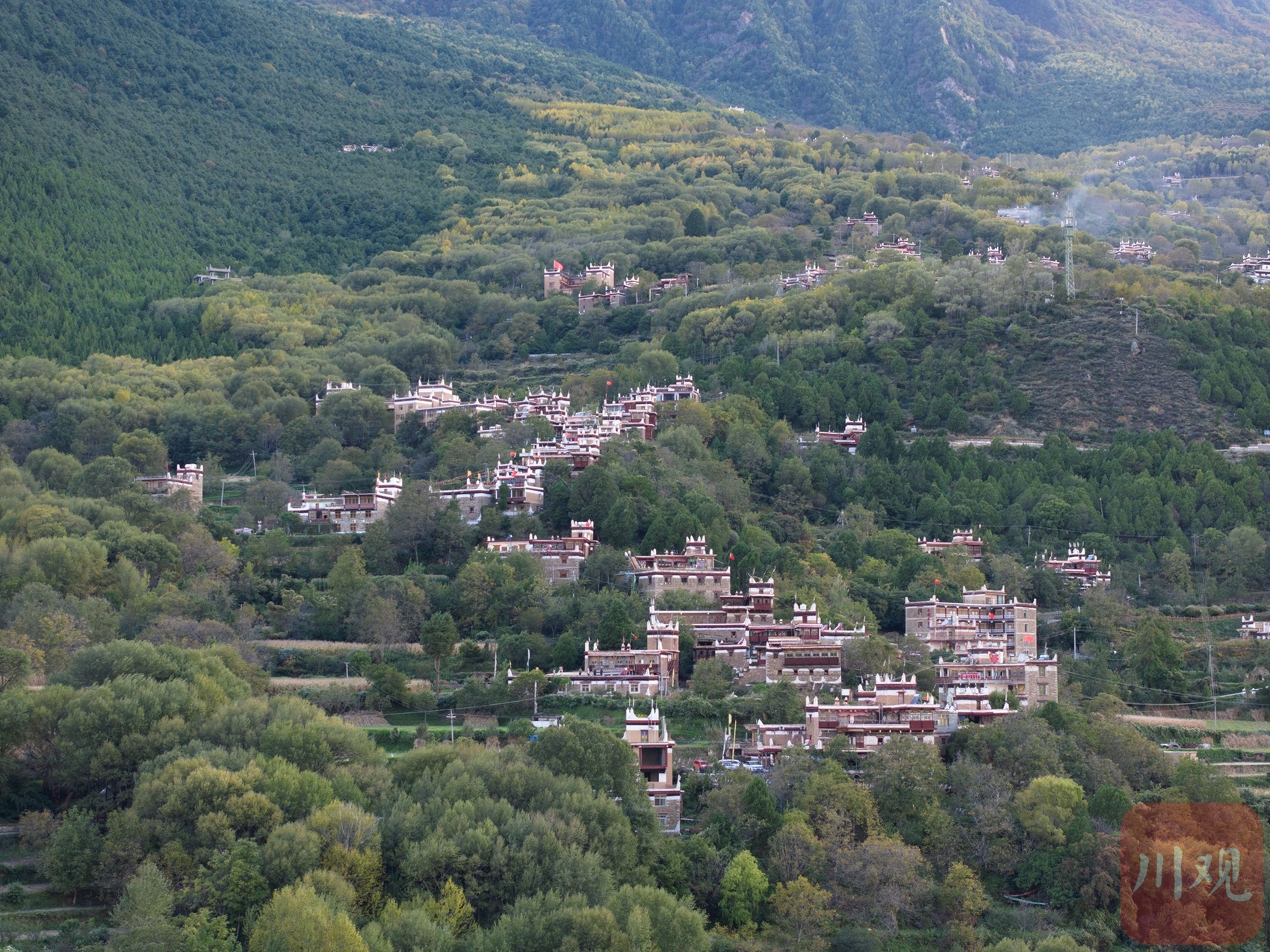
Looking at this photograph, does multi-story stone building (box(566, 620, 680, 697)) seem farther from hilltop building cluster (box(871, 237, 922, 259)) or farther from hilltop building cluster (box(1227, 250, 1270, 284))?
hilltop building cluster (box(1227, 250, 1270, 284))

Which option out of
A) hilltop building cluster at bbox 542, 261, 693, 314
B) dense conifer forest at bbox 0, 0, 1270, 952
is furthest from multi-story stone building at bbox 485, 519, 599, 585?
hilltop building cluster at bbox 542, 261, 693, 314

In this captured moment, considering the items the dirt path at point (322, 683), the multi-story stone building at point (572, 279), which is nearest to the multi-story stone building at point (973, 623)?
the dirt path at point (322, 683)

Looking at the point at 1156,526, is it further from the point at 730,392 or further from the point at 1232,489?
the point at 730,392

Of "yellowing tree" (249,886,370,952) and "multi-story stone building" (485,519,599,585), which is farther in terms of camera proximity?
"multi-story stone building" (485,519,599,585)

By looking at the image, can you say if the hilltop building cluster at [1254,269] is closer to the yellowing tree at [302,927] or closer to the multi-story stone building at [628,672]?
the multi-story stone building at [628,672]

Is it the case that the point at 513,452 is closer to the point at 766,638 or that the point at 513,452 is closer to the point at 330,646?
the point at 330,646
